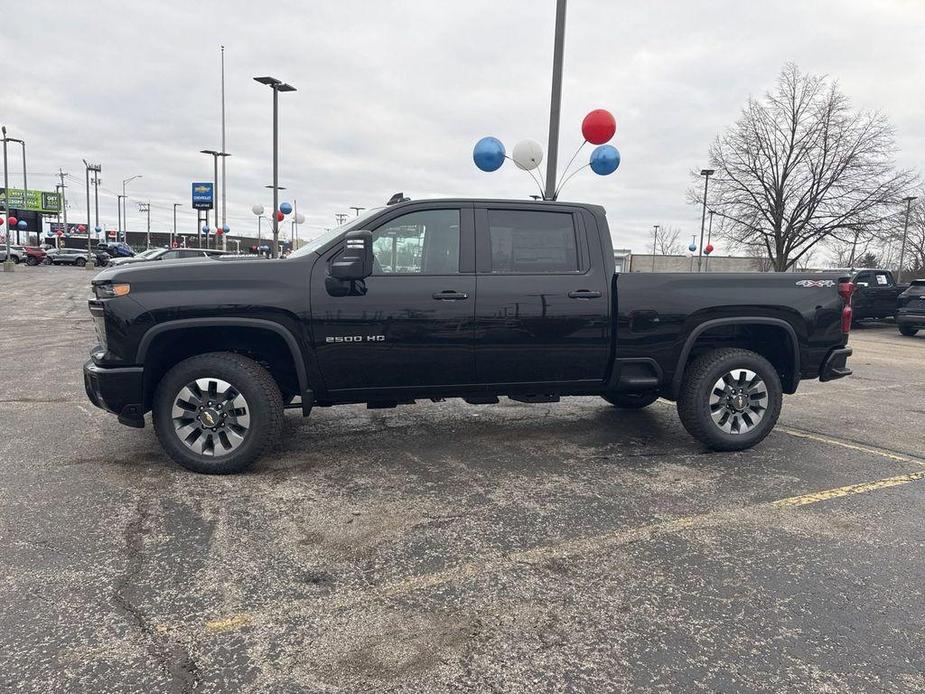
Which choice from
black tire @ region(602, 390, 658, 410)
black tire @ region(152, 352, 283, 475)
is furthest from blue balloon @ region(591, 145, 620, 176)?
black tire @ region(152, 352, 283, 475)

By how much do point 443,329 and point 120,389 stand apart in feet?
7.09

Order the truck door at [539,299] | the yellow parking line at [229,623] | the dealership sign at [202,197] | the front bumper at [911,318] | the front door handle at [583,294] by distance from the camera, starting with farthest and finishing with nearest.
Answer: the dealership sign at [202,197] → the front bumper at [911,318] → the front door handle at [583,294] → the truck door at [539,299] → the yellow parking line at [229,623]

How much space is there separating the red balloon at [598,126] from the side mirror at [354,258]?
29.0 feet

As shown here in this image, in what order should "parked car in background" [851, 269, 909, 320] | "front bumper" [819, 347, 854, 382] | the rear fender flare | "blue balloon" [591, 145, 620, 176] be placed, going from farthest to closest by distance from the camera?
"parked car in background" [851, 269, 909, 320]
"blue balloon" [591, 145, 620, 176]
"front bumper" [819, 347, 854, 382]
the rear fender flare

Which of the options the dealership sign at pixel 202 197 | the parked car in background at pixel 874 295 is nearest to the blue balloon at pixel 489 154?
the parked car in background at pixel 874 295

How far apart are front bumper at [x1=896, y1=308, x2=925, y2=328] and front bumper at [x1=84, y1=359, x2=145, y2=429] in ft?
55.2

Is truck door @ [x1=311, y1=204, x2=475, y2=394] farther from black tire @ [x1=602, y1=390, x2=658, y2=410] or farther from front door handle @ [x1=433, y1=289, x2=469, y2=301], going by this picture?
black tire @ [x1=602, y1=390, x2=658, y2=410]

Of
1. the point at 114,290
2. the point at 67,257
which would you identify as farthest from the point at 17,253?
the point at 114,290

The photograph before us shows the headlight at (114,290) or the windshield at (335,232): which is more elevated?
the windshield at (335,232)

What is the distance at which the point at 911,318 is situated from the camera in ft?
49.4

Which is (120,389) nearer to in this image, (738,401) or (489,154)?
(738,401)

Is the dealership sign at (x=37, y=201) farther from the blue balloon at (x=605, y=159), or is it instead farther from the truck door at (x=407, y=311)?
the truck door at (x=407, y=311)

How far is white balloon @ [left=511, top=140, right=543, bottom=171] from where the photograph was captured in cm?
1304

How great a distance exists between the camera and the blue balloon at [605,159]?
1265cm
